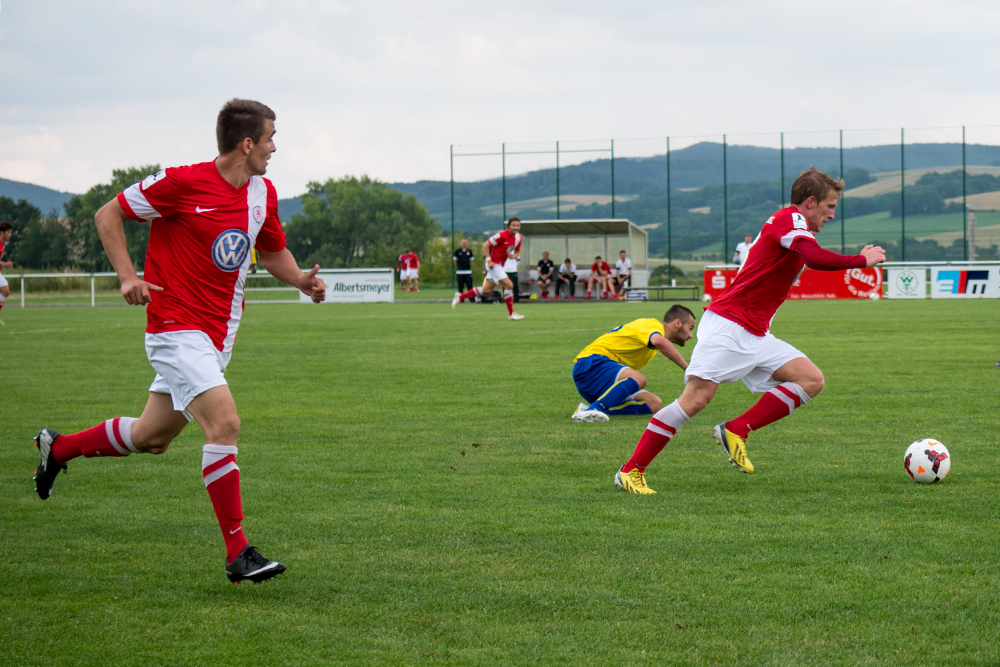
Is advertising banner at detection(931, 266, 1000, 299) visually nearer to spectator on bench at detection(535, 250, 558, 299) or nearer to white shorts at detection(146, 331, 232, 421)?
spectator on bench at detection(535, 250, 558, 299)

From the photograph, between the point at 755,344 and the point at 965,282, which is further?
the point at 965,282

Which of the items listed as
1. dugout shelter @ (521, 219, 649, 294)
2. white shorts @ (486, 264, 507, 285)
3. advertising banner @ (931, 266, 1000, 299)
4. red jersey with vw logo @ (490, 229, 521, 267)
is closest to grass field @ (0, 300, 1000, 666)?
white shorts @ (486, 264, 507, 285)

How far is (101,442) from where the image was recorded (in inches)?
181

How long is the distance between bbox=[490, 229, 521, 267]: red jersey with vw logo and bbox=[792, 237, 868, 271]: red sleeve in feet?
59.1

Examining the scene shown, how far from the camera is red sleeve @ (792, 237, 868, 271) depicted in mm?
4980

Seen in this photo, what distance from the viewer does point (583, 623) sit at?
3377mm

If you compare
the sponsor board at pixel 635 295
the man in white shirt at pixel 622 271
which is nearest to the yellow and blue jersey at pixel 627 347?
the sponsor board at pixel 635 295

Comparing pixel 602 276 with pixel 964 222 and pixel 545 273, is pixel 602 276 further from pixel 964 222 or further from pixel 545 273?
pixel 964 222

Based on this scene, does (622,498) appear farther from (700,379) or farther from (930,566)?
(930,566)

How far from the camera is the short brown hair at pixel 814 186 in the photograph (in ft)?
18.1

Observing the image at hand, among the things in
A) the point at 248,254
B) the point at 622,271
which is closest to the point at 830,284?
the point at 622,271

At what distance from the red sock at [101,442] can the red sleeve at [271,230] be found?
1039 millimetres

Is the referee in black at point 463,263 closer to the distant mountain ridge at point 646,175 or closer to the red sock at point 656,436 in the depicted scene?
the distant mountain ridge at point 646,175

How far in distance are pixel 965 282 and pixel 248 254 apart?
96.7 feet
